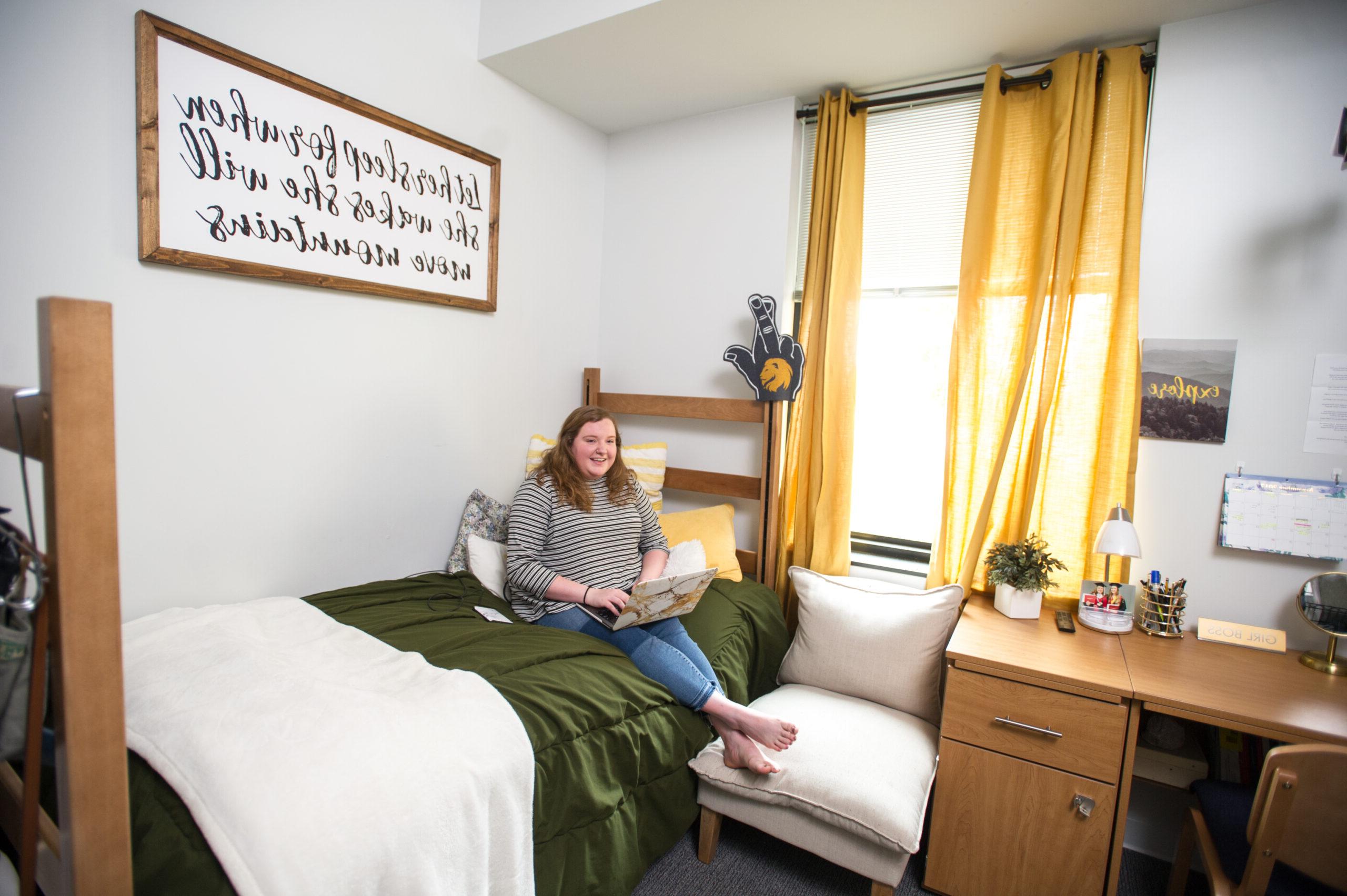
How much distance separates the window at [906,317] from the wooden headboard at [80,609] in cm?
219

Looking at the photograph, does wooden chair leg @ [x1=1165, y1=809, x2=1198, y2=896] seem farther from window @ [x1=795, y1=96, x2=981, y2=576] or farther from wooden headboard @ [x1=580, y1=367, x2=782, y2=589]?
wooden headboard @ [x1=580, y1=367, x2=782, y2=589]

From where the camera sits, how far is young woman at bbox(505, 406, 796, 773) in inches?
71.7

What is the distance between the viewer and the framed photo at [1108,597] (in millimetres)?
1910

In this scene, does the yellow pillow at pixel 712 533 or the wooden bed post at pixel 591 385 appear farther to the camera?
the wooden bed post at pixel 591 385

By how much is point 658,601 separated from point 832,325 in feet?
4.06


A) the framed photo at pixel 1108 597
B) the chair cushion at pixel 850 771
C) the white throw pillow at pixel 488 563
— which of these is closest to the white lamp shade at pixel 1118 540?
the framed photo at pixel 1108 597

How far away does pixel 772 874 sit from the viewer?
1.83 m

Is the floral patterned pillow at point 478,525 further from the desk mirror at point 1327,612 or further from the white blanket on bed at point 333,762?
the desk mirror at point 1327,612

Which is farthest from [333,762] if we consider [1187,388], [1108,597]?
[1187,388]

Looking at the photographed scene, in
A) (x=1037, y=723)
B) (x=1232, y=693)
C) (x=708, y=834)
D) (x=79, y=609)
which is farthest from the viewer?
(x=708, y=834)

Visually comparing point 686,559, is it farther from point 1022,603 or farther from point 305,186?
point 305,186

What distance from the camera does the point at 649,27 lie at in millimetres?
2123

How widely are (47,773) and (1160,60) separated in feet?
10.2

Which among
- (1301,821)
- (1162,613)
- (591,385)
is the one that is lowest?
(1301,821)
